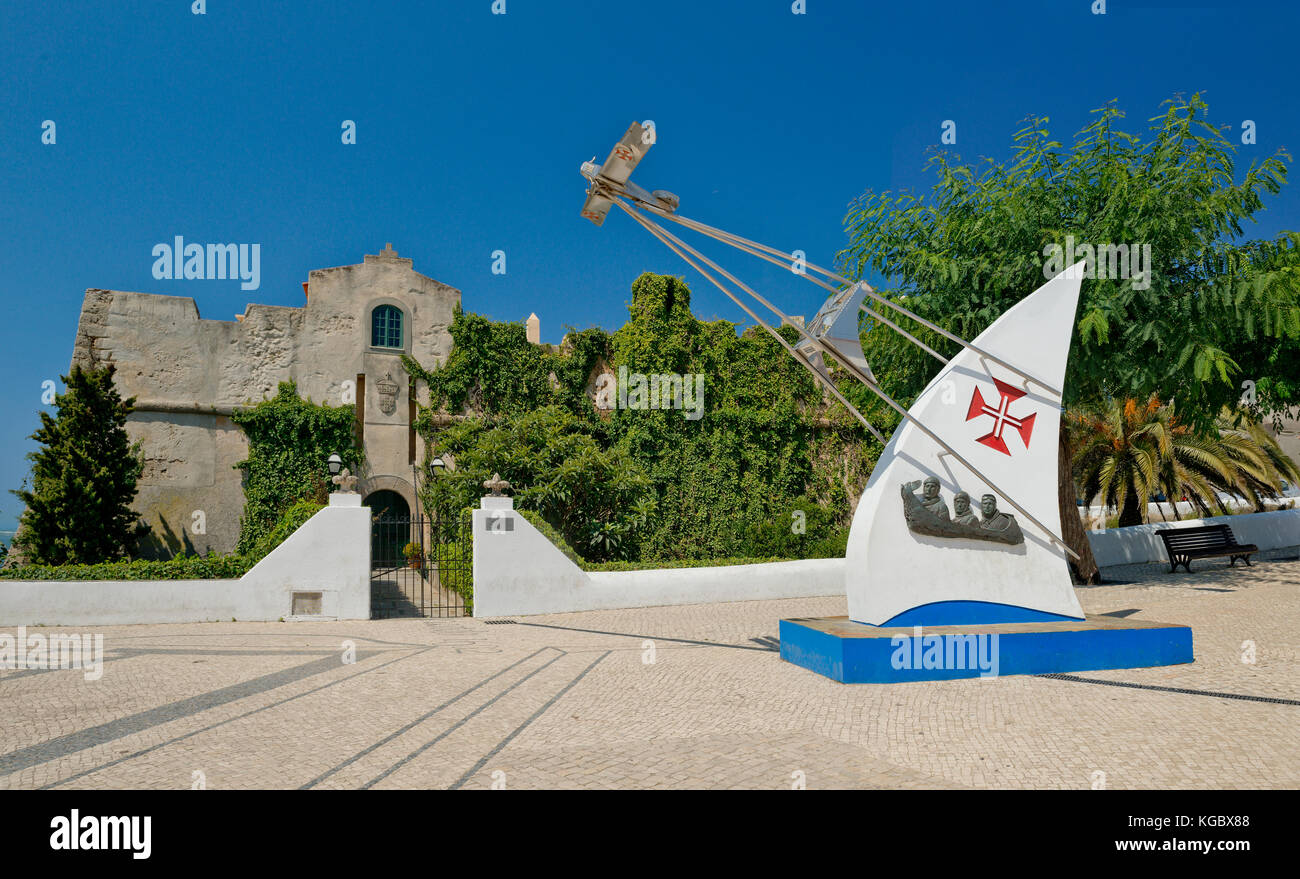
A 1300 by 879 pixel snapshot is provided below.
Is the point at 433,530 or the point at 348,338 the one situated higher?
the point at 348,338

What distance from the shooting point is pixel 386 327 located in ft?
67.0

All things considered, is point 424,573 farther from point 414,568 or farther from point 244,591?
point 414,568

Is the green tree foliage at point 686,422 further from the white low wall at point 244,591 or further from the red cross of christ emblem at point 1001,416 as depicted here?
the red cross of christ emblem at point 1001,416

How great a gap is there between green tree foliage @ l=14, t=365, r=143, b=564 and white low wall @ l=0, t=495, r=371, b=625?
143 inches

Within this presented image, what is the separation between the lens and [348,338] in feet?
65.5

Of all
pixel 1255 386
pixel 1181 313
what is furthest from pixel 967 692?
pixel 1255 386

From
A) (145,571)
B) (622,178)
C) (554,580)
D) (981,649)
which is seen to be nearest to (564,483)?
(554,580)

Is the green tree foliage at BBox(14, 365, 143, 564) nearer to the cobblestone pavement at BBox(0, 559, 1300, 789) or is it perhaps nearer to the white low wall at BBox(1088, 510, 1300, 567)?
the cobblestone pavement at BBox(0, 559, 1300, 789)

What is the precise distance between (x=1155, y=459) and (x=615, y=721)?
18.6m

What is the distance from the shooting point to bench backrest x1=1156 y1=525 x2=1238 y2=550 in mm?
16906

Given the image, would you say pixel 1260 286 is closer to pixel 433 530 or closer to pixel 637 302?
pixel 637 302

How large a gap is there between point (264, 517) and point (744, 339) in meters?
12.8

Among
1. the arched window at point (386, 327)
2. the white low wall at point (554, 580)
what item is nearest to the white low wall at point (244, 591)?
the white low wall at point (554, 580)

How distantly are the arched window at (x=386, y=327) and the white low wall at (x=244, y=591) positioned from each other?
852 centimetres
